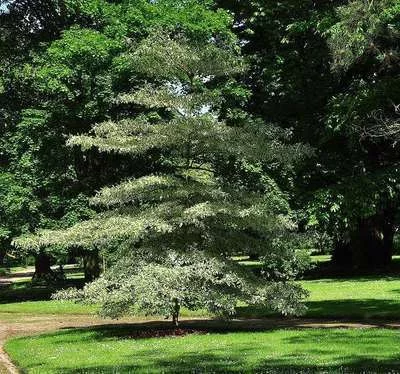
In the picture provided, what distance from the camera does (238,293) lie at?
17078mm

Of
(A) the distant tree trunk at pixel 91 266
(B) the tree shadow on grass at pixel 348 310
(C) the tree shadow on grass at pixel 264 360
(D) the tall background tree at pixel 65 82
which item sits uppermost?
(D) the tall background tree at pixel 65 82

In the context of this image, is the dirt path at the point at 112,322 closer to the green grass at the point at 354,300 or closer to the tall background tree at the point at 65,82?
the green grass at the point at 354,300

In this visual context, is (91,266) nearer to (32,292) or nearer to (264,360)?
(32,292)

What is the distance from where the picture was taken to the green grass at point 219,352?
11.7 meters

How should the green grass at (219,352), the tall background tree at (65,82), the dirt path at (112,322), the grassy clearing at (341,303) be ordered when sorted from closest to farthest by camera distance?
the green grass at (219,352)
the dirt path at (112,322)
the grassy clearing at (341,303)
the tall background tree at (65,82)

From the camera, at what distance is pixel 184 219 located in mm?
16578

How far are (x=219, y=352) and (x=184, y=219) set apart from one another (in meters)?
4.08

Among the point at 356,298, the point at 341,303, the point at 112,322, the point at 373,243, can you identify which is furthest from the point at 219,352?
the point at 373,243

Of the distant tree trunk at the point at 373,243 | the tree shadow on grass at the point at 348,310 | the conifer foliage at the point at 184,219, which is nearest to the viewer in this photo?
the conifer foliage at the point at 184,219

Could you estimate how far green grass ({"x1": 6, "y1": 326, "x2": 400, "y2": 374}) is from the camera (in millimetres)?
11659

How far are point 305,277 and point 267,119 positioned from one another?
13.7m

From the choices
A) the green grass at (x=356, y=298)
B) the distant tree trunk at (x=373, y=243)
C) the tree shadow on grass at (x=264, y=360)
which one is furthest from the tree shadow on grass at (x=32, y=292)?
the tree shadow on grass at (x=264, y=360)

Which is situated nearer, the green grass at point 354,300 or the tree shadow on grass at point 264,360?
the tree shadow on grass at point 264,360

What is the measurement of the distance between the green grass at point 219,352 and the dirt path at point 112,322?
1.08 m
